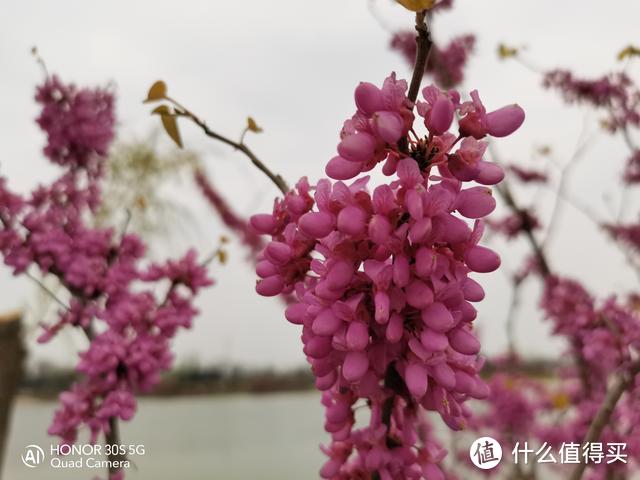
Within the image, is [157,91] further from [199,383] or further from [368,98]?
[199,383]

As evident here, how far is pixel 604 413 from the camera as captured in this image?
56cm

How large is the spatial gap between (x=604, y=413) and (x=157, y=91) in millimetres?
570

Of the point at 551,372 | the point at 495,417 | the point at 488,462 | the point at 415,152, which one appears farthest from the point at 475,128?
the point at 551,372

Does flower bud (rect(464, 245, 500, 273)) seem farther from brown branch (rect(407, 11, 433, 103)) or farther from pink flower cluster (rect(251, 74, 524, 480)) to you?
brown branch (rect(407, 11, 433, 103))

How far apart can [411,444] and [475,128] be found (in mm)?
274

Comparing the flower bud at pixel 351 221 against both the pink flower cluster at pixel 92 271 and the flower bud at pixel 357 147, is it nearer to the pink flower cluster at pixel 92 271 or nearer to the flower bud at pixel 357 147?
the flower bud at pixel 357 147

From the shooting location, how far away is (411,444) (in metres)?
0.46

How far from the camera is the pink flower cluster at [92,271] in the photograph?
2.49ft

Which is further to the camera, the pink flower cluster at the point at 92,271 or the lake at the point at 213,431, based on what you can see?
the lake at the point at 213,431

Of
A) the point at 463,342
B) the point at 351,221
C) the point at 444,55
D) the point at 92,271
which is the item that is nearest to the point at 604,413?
the point at 463,342

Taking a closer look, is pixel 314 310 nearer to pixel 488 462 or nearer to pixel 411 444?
pixel 411 444

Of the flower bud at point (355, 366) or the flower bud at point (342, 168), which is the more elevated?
the flower bud at point (342, 168)

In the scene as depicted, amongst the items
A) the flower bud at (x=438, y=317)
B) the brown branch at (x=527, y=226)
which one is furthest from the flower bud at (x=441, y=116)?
the brown branch at (x=527, y=226)

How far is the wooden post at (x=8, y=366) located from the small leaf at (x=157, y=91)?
5.02 feet
